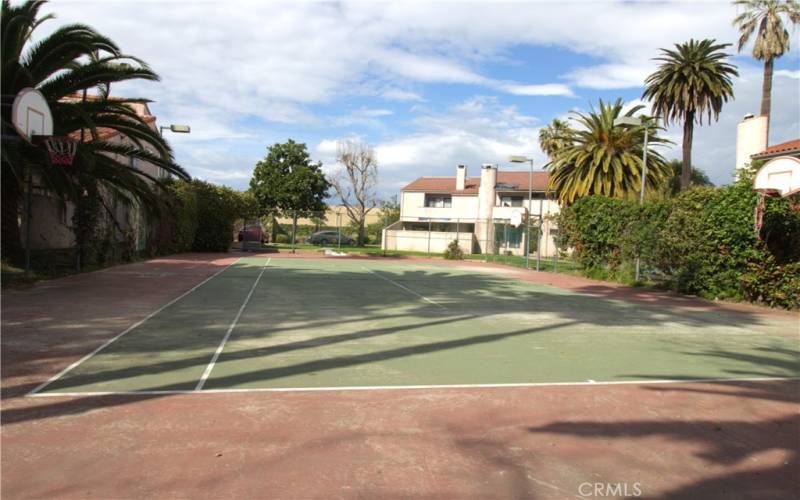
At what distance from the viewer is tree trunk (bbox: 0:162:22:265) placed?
15.1 m

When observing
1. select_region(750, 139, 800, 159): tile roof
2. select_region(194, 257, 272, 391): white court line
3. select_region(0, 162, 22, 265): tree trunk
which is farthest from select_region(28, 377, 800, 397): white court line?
select_region(750, 139, 800, 159): tile roof

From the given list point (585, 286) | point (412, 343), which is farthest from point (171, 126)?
point (412, 343)

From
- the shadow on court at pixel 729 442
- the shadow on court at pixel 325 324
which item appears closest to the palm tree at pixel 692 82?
the shadow on court at pixel 325 324

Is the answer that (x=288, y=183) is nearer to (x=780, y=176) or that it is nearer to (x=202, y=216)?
(x=202, y=216)

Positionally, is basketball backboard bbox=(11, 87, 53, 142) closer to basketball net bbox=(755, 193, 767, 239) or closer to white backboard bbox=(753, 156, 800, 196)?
white backboard bbox=(753, 156, 800, 196)

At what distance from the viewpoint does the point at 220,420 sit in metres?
5.18

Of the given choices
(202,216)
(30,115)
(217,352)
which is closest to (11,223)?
(30,115)

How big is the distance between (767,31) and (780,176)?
2770 cm

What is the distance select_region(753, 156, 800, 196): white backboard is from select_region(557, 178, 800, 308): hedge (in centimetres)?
139

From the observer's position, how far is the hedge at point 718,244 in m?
15.0

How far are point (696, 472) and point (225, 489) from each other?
342 centimetres

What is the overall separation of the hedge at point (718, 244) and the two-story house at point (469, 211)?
18.8 metres

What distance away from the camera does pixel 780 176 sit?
13492 mm

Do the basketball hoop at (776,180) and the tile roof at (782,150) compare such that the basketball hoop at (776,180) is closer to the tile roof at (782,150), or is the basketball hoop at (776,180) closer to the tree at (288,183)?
the tile roof at (782,150)
